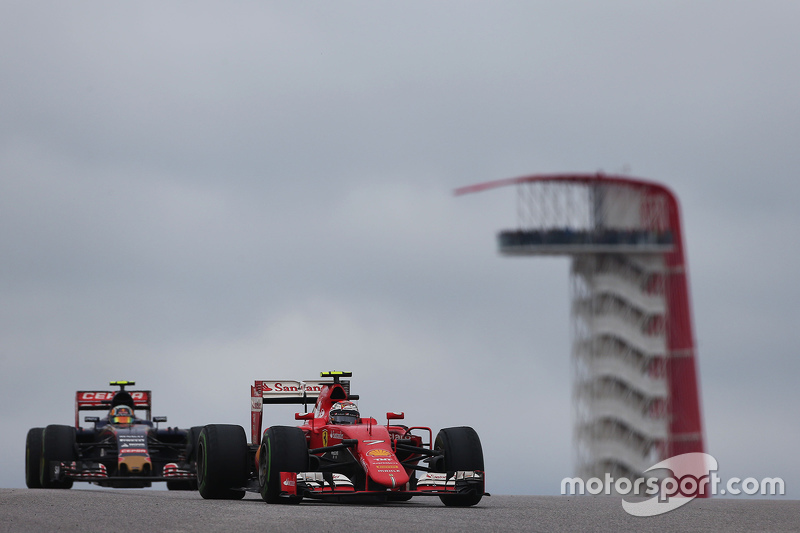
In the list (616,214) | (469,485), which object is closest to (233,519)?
(469,485)

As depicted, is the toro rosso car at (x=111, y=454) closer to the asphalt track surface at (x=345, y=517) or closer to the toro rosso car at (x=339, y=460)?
the toro rosso car at (x=339, y=460)

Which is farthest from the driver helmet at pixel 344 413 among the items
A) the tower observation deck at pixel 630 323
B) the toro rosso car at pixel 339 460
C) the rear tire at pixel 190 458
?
the tower observation deck at pixel 630 323

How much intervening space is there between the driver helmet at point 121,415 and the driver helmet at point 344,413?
1237 cm

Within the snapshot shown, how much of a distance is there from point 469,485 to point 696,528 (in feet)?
18.2

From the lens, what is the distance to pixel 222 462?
25656 millimetres

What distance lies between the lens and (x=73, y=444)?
3331cm

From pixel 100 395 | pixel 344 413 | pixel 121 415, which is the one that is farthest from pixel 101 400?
pixel 344 413

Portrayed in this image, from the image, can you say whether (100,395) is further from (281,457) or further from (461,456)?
(461,456)

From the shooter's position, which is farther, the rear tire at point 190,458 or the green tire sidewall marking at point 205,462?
the rear tire at point 190,458

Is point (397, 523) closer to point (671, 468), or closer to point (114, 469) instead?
point (114, 469)

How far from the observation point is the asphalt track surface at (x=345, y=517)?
1772 centimetres

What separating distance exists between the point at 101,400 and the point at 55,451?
470cm

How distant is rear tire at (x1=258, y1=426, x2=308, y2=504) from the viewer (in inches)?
889

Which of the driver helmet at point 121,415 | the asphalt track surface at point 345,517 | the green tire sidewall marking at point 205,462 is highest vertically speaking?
the driver helmet at point 121,415
